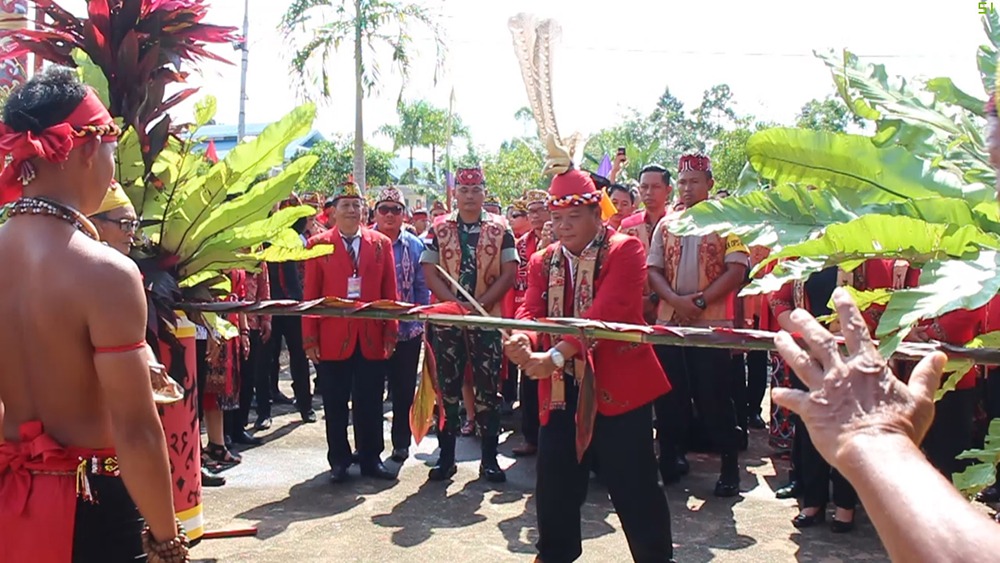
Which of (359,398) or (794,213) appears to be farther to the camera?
(359,398)

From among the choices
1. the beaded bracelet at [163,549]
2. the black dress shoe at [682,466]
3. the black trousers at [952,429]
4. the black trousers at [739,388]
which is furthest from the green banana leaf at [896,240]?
the black trousers at [739,388]

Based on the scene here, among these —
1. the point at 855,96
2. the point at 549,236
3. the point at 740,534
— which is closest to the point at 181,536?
the point at 855,96

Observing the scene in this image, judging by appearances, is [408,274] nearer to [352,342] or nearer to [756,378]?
[352,342]

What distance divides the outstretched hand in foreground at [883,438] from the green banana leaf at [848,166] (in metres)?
0.66

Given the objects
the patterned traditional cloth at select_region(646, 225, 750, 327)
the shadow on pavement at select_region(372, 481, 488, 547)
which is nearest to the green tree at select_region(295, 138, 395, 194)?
the shadow on pavement at select_region(372, 481, 488, 547)

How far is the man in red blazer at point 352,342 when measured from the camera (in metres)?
6.43

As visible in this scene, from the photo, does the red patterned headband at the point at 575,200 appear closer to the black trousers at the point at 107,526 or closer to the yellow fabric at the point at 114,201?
the yellow fabric at the point at 114,201

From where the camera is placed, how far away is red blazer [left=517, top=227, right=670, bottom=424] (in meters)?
4.03

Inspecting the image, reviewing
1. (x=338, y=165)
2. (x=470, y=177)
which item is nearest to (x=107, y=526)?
(x=470, y=177)

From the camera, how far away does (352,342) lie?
6441 millimetres

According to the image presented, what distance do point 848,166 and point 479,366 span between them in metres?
4.48

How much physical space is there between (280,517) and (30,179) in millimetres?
3454

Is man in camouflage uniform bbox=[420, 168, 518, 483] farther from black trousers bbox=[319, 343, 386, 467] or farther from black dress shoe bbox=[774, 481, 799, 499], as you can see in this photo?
black dress shoe bbox=[774, 481, 799, 499]

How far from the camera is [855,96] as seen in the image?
2.17 m
